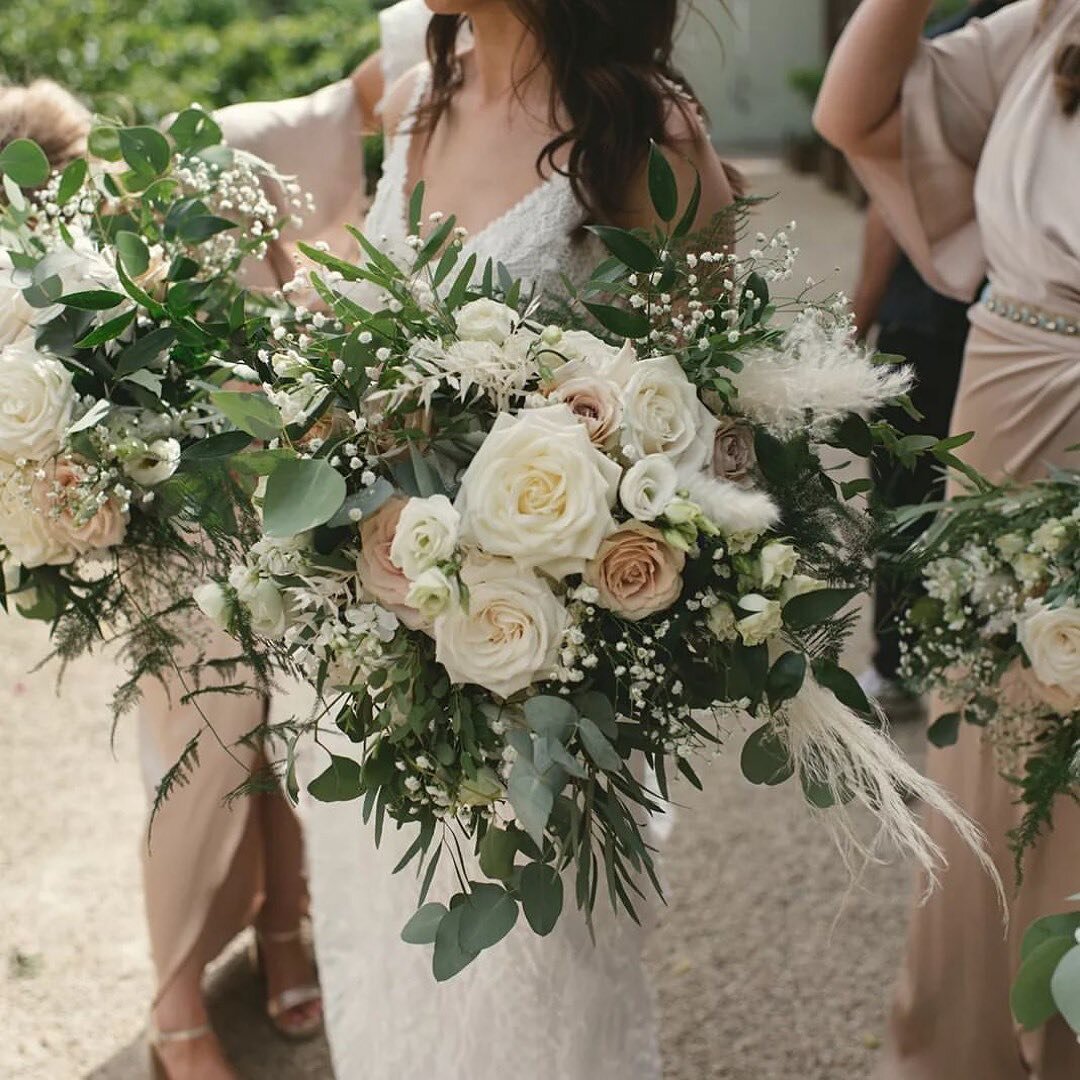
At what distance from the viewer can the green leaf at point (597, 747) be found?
1.29m

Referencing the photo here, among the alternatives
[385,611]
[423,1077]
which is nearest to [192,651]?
[423,1077]

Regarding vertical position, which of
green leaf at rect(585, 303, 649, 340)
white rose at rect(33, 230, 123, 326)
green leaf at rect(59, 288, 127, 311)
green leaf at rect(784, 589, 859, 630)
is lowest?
green leaf at rect(784, 589, 859, 630)

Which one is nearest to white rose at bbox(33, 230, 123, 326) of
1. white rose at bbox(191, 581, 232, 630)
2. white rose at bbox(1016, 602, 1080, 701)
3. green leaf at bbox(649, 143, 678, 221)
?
white rose at bbox(191, 581, 232, 630)

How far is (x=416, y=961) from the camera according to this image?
7.01 ft

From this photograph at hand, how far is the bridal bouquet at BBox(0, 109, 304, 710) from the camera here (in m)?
1.56

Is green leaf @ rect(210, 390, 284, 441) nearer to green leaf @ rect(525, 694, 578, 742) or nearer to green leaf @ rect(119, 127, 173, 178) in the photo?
green leaf @ rect(525, 694, 578, 742)

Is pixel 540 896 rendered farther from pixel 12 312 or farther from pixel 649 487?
pixel 12 312

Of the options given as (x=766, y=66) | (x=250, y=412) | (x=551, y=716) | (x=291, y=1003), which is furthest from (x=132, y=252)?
(x=766, y=66)

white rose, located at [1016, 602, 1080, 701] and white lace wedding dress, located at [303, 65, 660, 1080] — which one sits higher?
white rose, located at [1016, 602, 1080, 701]

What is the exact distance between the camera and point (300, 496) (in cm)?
130

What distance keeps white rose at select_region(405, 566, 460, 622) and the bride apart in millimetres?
796

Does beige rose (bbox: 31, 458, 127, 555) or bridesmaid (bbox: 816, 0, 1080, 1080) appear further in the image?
bridesmaid (bbox: 816, 0, 1080, 1080)

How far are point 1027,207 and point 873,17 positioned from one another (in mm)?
388

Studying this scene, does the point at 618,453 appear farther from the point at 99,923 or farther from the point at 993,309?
the point at 99,923
